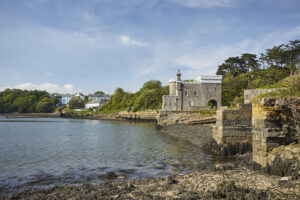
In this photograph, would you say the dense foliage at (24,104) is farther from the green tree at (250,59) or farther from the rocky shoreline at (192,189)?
the rocky shoreline at (192,189)

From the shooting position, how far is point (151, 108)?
59.6 meters

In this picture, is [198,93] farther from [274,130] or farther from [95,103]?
[95,103]

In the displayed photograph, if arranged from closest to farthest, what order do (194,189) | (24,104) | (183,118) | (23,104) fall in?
(194,189)
(183,118)
(23,104)
(24,104)

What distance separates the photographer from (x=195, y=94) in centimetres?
4375

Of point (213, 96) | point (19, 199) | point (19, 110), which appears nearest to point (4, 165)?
point (19, 199)

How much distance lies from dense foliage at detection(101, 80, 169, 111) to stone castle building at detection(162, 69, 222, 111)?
12.7 m

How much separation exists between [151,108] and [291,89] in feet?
168

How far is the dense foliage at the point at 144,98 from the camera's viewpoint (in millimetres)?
60469

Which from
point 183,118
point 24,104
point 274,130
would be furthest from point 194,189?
point 24,104

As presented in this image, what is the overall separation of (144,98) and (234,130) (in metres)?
48.0

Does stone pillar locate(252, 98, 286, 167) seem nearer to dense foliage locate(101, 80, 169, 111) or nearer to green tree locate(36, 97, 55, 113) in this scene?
dense foliage locate(101, 80, 169, 111)

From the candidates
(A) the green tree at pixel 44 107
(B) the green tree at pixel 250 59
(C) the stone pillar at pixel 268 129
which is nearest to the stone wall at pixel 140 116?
(B) the green tree at pixel 250 59

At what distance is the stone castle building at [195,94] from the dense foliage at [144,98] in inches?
500

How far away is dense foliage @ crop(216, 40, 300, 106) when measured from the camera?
39.8 m
